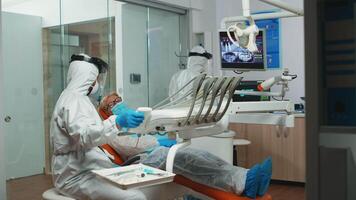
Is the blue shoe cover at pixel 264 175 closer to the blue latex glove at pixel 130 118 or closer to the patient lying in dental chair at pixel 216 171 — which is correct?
the patient lying in dental chair at pixel 216 171

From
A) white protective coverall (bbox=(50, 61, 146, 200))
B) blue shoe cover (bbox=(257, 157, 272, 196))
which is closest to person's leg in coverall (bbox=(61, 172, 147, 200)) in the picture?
white protective coverall (bbox=(50, 61, 146, 200))

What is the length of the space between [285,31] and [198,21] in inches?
46.3

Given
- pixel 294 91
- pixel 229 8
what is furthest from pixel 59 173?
pixel 229 8

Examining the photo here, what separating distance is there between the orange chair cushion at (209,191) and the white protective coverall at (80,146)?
0.40 meters

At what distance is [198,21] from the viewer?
18.3ft

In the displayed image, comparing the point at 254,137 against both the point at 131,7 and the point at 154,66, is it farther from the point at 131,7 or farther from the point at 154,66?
the point at 131,7

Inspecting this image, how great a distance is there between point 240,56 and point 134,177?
139 cm

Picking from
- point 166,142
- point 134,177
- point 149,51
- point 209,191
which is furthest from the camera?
point 149,51

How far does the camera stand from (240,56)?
304 cm

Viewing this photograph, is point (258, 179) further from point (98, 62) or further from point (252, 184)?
point (98, 62)

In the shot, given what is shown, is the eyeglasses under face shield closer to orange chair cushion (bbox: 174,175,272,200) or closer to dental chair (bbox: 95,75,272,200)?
dental chair (bbox: 95,75,272,200)

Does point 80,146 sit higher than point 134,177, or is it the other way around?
point 80,146

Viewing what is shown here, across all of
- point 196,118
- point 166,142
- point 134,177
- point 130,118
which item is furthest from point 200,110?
point 166,142

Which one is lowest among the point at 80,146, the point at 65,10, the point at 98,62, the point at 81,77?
the point at 80,146
